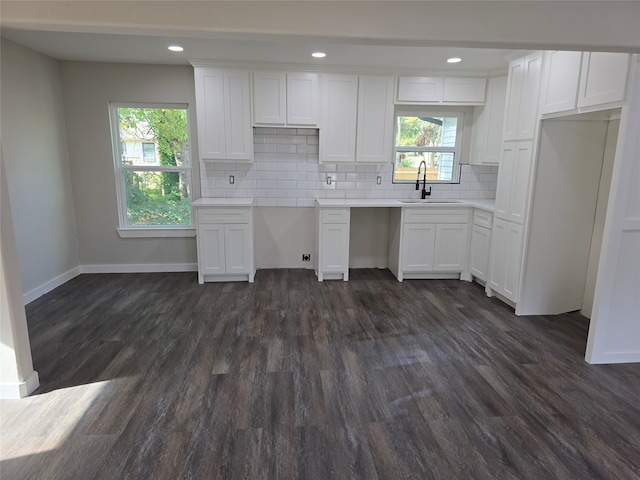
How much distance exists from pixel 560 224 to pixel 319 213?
8.04ft

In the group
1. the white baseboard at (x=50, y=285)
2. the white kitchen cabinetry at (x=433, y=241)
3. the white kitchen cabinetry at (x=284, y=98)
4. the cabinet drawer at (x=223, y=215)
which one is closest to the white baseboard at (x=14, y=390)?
the white baseboard at (x=50, y=285)

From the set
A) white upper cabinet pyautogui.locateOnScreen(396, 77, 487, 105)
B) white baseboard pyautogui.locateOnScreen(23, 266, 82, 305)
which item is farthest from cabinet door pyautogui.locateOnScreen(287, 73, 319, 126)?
white baseboard pyautogui.locateOnScreen(23, 266, 82, 305)

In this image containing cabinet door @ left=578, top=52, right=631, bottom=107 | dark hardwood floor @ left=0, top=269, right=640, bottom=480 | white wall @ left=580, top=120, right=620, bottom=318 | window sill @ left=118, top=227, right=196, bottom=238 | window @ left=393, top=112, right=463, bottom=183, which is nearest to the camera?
dark hardwood floor @ left=0, top=269, right=640, bottom=480

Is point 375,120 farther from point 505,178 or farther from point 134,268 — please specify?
point 134,268

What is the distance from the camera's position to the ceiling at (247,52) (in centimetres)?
344

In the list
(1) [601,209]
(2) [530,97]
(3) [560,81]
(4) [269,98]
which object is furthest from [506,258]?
(4) [269,98]

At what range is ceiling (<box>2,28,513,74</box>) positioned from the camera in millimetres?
3441

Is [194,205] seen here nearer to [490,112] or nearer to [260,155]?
[260,155]

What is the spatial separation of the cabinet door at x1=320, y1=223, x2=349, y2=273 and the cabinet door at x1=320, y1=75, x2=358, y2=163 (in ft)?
2.72

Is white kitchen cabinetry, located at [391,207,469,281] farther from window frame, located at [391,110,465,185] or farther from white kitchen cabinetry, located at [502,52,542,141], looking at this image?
white kitchen cabinetry, located at [502,52,542,141]

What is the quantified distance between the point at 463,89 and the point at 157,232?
4.16m

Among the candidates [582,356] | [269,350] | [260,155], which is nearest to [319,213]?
[260,155]

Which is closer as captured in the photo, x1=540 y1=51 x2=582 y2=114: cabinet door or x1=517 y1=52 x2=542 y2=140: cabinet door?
x1=540 y1=51 x2=582 y2=114: cabinet door

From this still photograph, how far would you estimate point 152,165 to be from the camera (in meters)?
4.71
